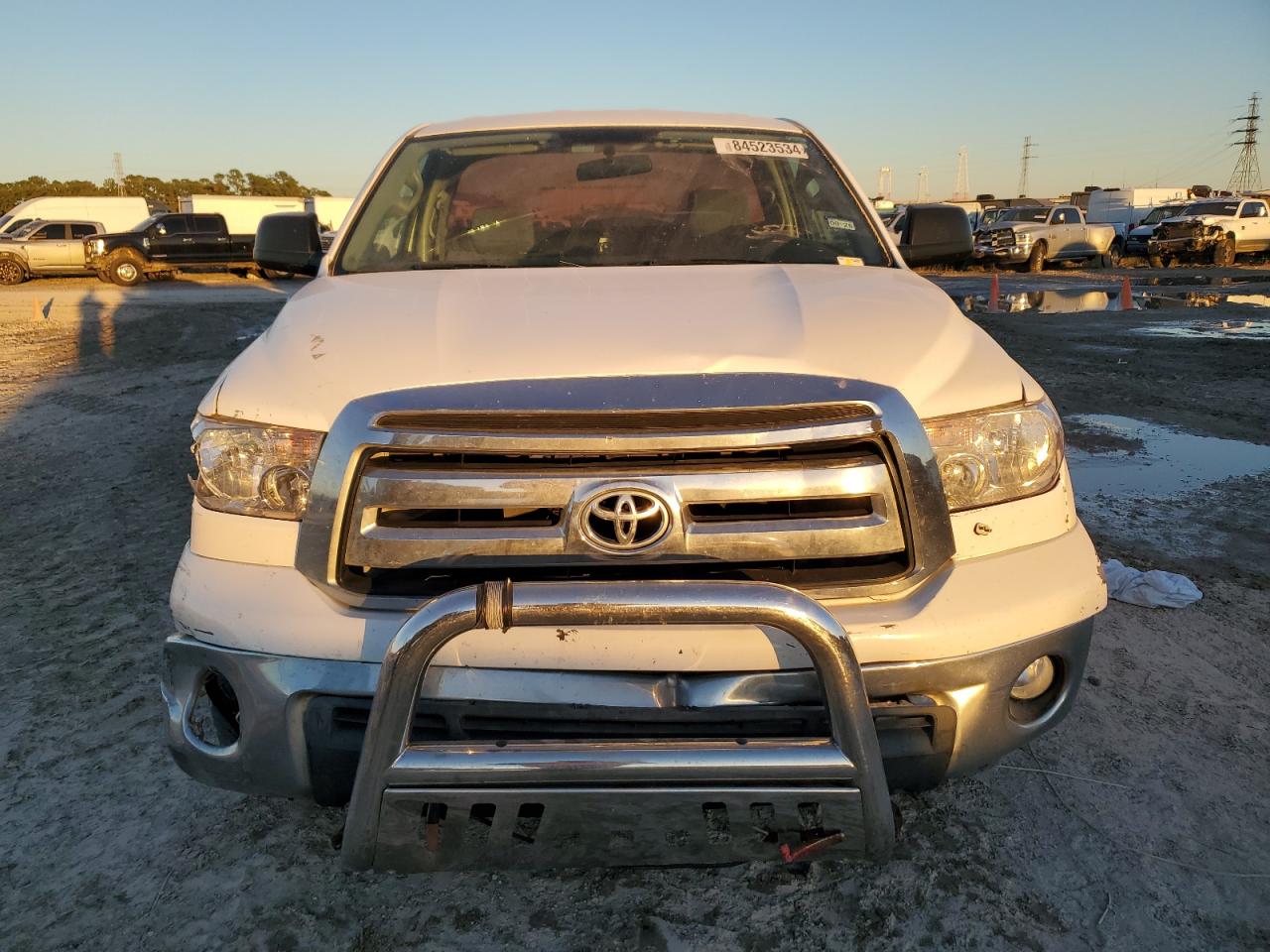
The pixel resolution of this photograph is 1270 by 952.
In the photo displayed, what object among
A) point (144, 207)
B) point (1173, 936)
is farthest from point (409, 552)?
point (144, 207)

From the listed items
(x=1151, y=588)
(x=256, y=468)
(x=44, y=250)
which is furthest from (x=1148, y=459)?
(x=44, y=250)

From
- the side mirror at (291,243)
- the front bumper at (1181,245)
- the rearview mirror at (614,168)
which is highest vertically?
the rearview mirror at (614,168)

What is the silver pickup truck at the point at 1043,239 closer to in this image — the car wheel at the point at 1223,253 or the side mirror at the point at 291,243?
the car wheel at the point at 1223,253

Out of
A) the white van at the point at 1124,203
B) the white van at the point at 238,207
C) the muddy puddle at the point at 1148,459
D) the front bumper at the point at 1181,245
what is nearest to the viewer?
the muddy puddle at the point at 1148,459

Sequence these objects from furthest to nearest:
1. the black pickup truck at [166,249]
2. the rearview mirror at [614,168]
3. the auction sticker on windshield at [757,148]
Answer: the black pickup truck at [166,249] < the auction sticker on windshield at [757,148] < the rearview mirror at [614,168]

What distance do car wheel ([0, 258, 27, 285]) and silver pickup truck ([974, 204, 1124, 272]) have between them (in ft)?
80.6

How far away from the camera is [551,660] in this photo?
1.79 metres

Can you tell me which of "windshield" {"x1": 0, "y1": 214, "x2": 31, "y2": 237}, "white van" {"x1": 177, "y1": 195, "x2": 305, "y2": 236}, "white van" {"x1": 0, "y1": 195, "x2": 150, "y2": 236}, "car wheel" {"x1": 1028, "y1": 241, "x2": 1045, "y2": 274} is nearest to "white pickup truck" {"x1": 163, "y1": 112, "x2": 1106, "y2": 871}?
"car wheel" {"x1": 1028, "y1": 241, "x2": 1045, "y2": 274}

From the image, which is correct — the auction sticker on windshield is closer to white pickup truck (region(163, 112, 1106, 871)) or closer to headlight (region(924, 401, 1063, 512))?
white pickup truck (region(163, 112, 1106, 871))

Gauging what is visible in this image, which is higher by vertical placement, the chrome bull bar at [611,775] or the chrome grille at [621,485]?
the chrome grille at [621,485]

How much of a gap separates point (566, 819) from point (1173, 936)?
4.52 ft

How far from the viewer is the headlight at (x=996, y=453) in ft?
6.58

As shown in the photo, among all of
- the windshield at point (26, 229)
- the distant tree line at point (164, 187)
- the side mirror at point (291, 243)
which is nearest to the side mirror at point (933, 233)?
the side mirror at point (291, 243)

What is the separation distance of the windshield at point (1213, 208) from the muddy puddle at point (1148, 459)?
80.3 feet
